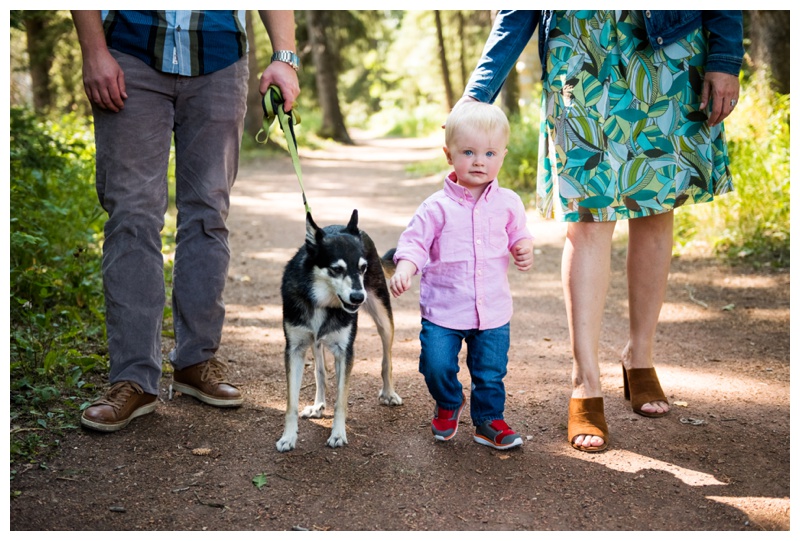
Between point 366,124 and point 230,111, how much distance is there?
44454 millimetres

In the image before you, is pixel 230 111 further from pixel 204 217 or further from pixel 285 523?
pixel 285 523

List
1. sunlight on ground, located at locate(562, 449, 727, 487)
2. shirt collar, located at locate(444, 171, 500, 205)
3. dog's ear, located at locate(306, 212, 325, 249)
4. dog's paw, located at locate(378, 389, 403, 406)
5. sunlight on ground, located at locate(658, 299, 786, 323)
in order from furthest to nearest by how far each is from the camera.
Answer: sunlight on ground, located at locate(658, 299, 786, 323) → dog's paw, located at locate(378, 389, 403, 406) → dog's ear, located at locate(306, 212, 325, 249) → shirt collar, located at locate(444, 171, 500, 205) → sunlight on ground, located at locate(562, 449, 727, 487)

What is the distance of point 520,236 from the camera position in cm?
344

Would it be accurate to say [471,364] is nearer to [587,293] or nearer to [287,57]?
[587,293]

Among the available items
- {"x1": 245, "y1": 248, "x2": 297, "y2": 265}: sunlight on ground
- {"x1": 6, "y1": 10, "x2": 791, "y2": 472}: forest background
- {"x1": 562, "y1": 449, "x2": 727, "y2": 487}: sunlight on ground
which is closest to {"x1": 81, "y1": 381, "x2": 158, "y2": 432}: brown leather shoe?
{"x1": 6, "y1": 10, "x2": 791, "y2": 472}: forest background

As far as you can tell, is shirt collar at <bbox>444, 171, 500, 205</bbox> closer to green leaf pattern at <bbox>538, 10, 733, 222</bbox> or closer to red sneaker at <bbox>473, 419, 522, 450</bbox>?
green leaf pattern at <bbox>538, 10, 733, 222</bbox>

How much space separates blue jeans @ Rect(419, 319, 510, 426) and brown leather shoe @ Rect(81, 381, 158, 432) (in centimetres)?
140

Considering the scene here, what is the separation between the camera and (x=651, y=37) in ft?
11.4

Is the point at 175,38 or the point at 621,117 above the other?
the point at 175,38

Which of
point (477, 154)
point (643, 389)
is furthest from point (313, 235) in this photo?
point (643, 389)

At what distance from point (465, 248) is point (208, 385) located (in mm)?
1587

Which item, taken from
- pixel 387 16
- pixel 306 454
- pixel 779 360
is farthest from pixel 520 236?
pixel 387 16

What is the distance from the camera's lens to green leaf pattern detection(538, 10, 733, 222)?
354 cm

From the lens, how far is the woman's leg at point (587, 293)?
3656 millimetres
